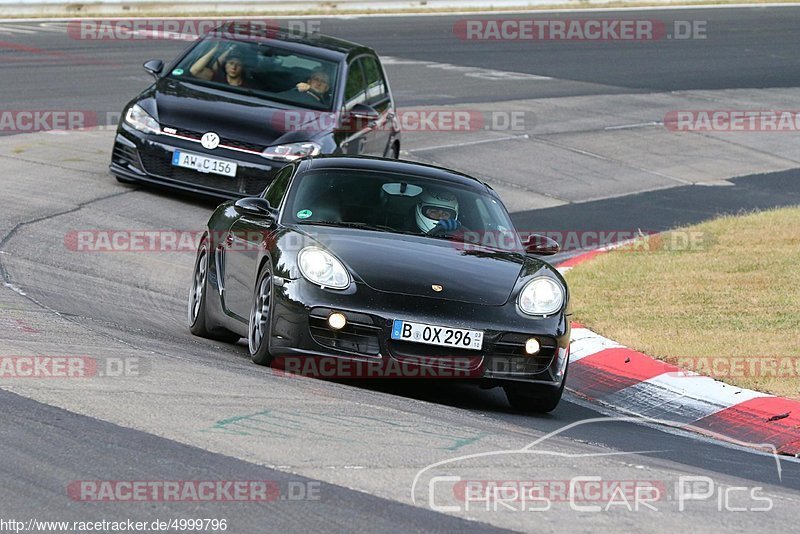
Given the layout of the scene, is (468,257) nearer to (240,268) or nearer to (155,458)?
(240,268)

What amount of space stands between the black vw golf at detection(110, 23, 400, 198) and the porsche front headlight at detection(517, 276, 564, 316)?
608 cm

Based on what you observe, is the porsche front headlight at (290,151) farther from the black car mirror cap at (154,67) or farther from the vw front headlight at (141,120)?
the black car mirror cap at (154,67)

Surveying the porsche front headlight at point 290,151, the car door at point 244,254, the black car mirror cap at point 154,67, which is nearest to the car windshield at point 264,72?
the black car mirror cap at point 154,67

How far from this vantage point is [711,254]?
13664 mm

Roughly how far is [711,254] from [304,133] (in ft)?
13.1

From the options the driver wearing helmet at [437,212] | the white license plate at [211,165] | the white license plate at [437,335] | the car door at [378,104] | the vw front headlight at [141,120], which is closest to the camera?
the white license plate at [437,335]

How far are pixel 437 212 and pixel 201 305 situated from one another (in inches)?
67.1

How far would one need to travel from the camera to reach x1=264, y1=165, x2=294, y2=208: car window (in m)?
9.38

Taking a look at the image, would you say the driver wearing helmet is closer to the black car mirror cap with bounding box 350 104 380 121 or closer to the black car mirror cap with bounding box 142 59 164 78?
the black car mirror cap with bounding box 350 104 380 121

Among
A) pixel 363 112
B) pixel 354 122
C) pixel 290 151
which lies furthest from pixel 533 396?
pixel 354 122

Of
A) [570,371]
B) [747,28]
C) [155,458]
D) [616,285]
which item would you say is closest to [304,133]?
[616,285]

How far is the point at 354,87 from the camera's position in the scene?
15.6m

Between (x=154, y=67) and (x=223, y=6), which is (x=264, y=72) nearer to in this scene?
(x=154, y=67)

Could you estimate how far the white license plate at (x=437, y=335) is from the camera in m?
7.79
